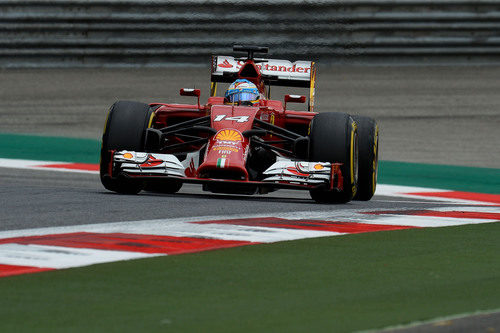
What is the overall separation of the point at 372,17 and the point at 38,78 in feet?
20.0

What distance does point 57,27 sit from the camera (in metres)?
21.5

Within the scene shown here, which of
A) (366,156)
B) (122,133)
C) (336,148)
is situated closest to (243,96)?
(366,156)

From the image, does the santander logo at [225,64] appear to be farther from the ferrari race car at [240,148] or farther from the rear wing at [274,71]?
the ferrari race car at [240,148]

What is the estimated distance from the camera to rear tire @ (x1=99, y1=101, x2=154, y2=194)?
10461 mm

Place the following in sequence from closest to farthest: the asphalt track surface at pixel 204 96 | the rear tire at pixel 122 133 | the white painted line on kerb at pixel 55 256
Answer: the white painted line on kerb at pixel 55 256
the asphalt track surface at pixel 204 96
the rear tire at pixel 122 133

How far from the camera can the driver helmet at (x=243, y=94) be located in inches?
453

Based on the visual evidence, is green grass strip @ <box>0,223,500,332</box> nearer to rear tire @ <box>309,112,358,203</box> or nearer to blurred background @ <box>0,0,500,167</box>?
rear tire @ <box>309,112,358,203</box>

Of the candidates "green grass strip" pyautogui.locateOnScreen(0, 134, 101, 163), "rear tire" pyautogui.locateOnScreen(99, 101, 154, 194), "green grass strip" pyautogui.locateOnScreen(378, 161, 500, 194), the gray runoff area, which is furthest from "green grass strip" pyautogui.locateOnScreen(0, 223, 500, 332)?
the gray runoff area

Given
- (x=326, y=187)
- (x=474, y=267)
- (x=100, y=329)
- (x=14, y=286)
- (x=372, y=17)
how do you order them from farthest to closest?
1. (x=372, y=17)
2. (x=326, y=187)
3. (x=474, y=267)
4. (x=14, y=286)
5. (x=100, y=329)

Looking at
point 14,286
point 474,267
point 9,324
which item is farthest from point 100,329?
point 474,267

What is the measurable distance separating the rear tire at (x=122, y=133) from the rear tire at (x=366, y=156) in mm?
1923

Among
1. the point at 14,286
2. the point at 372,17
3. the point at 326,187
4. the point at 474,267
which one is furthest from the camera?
the point at 372,17

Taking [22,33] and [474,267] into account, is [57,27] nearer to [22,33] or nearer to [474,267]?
[22,33]

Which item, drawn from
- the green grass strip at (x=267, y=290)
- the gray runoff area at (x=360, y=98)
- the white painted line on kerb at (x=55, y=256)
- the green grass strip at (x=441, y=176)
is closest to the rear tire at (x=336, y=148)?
the green grass strip at (x=267, y=290)
